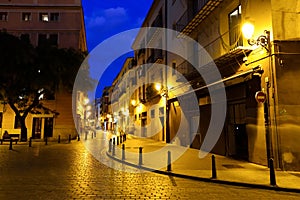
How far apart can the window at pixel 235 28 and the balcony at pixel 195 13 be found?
0.96m

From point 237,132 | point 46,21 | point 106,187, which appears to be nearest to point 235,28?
point 237,132

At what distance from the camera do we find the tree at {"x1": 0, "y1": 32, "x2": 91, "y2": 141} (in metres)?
23.8

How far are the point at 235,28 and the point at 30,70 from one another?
19501 mm

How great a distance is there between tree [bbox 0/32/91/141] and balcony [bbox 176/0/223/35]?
41.3 feet

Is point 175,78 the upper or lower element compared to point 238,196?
upper

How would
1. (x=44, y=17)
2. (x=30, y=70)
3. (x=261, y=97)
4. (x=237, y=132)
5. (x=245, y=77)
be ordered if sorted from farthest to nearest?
1. (x=44, y=17)
2. (x=30, y=70)
3. (x=237, y=132)
4. (x=245, y=77)
5. (x=261, y=97)

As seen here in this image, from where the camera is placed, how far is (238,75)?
12.0 m

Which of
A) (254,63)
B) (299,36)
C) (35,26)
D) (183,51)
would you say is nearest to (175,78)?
(183,51)

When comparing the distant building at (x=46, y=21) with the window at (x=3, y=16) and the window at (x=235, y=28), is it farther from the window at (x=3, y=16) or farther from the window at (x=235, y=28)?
the window at (x=235, y=28)

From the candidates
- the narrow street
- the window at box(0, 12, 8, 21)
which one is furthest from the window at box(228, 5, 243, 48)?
the window at box(0, 12, 8, 21)

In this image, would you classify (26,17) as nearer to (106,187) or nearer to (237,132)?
(237,132)

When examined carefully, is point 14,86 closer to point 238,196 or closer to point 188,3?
point 188,3

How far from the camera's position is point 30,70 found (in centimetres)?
2522

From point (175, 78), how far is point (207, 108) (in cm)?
559
